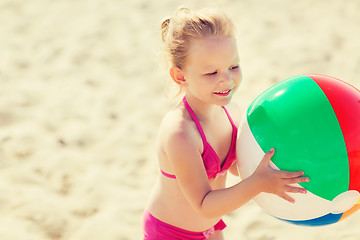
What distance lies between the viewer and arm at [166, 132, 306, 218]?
2.08 metres

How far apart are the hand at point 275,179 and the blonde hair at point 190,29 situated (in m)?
0.56

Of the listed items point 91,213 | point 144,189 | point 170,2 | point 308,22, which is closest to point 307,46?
point 308,22

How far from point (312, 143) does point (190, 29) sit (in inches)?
27.8

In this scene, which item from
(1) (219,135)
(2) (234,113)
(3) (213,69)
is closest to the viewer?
(3) (213,69)

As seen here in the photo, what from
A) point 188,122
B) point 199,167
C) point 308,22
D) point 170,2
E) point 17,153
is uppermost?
point 170,2

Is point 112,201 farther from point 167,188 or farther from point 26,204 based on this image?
point 167,188

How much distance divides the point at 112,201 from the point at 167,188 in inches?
54.3

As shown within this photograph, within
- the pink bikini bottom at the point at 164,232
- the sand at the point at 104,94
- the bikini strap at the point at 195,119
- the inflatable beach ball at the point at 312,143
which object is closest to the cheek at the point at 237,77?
the inflatable beach ball at the point at 312,143

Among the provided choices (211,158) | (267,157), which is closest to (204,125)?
(211,158)

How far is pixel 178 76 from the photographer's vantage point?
2.34 m

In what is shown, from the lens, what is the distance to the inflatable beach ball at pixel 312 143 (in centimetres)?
209

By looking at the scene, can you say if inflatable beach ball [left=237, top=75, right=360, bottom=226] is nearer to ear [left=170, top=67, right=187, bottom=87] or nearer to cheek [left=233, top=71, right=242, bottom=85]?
cheek [left=233, top=71, right=242, bottom=85]

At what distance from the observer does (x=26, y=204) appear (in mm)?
3635

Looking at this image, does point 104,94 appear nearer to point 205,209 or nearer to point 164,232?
point 164,232
